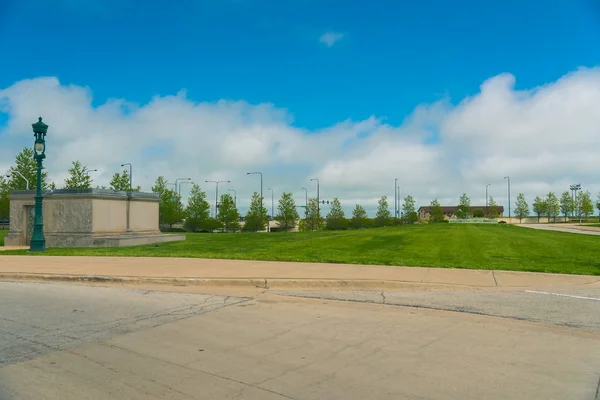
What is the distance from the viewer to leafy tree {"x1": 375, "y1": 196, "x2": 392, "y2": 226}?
71.2 metres

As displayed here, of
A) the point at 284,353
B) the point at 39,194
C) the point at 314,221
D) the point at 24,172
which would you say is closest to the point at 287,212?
the point at 314,221

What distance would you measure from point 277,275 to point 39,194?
1454cm

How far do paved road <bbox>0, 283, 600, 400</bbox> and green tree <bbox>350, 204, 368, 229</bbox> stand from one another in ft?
197

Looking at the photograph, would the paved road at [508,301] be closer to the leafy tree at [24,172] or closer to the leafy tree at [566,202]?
the leafy tree at [24,172]

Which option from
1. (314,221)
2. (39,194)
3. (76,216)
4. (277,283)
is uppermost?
(39,194)

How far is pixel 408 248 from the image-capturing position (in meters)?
20.9

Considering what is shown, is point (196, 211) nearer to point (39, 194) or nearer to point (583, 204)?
point (39, 194)

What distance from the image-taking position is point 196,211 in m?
63.1

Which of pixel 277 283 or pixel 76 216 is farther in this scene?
pixel 76 216

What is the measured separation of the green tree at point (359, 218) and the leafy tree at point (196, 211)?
18968 mm

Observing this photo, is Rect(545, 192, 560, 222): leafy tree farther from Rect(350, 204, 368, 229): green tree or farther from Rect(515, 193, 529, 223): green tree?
Rect(350, 204, 368, 229): green tree

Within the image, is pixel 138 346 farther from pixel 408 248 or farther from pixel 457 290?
pixel 408 248

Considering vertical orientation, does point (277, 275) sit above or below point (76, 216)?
below

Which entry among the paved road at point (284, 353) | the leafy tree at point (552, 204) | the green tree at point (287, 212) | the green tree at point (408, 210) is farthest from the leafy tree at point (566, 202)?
the paved road at point (284, 353)
